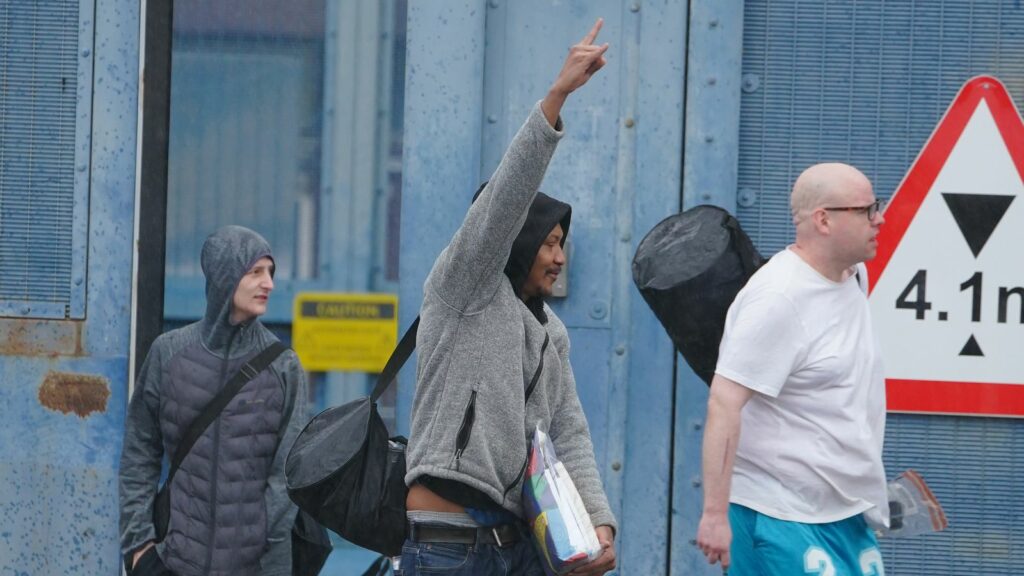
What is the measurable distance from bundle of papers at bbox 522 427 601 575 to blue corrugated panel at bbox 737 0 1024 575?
1.98 meters

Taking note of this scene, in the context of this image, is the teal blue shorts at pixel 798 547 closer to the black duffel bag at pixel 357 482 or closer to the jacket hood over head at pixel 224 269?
the black duffel bag at pixel 357 482

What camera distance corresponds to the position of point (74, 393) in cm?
519

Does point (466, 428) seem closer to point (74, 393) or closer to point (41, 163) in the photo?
point (74, 393)

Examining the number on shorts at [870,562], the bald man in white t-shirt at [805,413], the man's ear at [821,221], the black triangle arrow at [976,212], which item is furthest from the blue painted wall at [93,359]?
the black triangle arrow at [976,212]

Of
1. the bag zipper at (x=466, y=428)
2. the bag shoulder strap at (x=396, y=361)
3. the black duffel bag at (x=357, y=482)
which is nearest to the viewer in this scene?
the bag zipper at (x=466, y=428)

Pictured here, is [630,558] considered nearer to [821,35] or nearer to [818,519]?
[818,519]

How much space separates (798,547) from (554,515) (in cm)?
69

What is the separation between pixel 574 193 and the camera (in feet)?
16.7

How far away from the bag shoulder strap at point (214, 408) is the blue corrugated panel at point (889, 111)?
176cm

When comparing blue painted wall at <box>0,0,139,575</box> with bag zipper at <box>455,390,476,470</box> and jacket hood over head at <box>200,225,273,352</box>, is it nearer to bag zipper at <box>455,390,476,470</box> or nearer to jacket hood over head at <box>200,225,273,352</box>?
jacket hood over head at <box>200,225,273,352</box>

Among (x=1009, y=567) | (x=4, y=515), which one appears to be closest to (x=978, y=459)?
(x=1009, y=567)

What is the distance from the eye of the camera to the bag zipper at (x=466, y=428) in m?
3.34

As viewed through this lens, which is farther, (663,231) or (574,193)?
(574,193)

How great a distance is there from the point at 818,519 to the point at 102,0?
312cm
